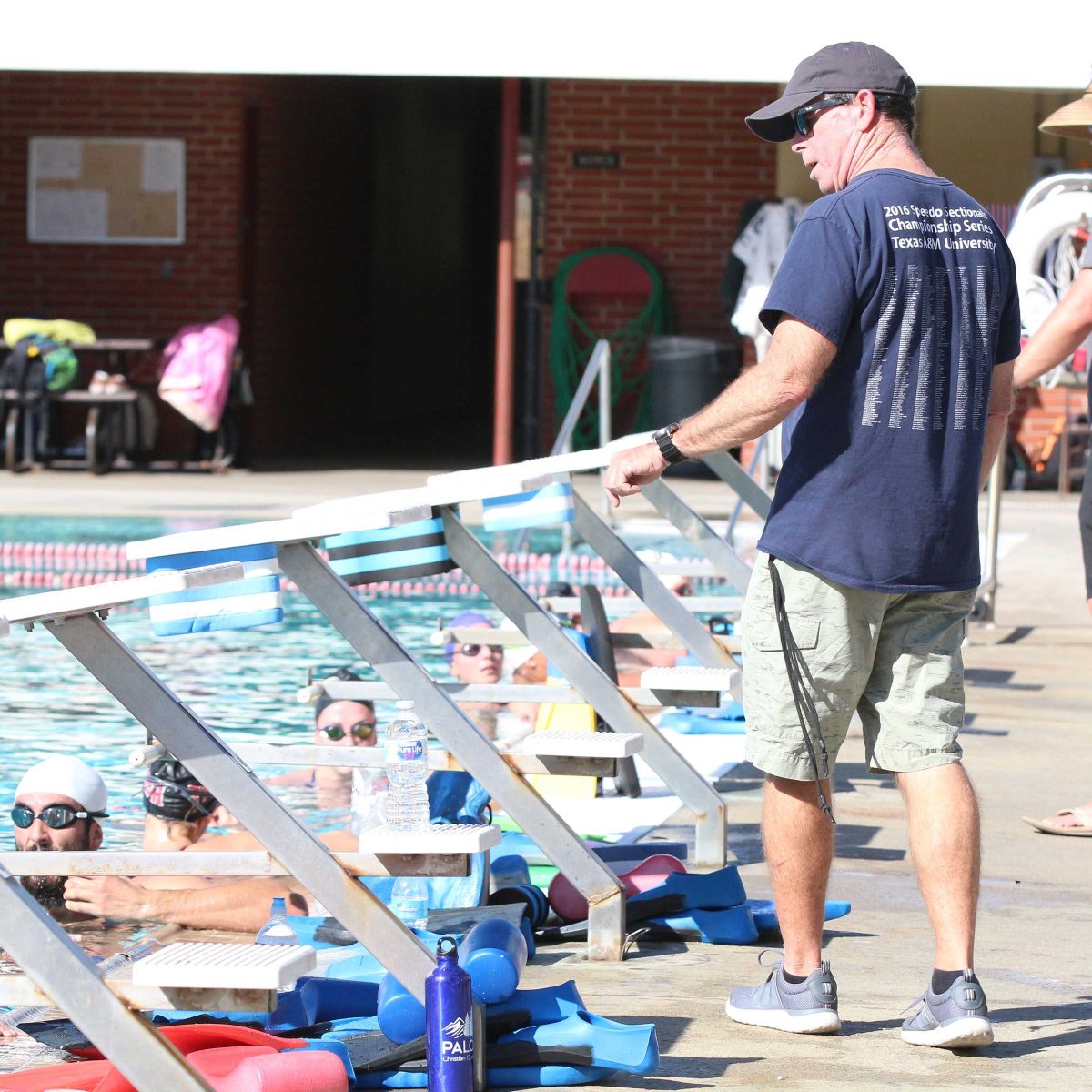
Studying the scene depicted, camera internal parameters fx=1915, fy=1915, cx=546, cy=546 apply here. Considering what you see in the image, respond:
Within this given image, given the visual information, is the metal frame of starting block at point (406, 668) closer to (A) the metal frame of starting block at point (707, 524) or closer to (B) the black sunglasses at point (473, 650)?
(A) the metal frame of starting block at point (707, 524)

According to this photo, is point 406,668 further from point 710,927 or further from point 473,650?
point 473,650

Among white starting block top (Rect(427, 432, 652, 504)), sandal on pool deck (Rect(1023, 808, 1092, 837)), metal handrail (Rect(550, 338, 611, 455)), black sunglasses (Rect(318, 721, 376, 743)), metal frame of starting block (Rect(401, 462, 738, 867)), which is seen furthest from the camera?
metal handrail (Rect(550, 338, 611, 455))

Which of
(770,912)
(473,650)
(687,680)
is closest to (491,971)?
(770,912)

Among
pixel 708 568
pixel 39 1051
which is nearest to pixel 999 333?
pixel 39 1051

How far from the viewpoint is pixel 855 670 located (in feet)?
10.5

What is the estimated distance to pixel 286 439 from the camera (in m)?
18.6

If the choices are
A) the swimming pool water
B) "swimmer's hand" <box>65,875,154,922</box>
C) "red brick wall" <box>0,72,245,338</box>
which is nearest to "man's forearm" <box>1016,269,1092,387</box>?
"swimmer's hand" <box>65,875,154,922</box>

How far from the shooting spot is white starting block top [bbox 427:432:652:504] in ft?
11.1

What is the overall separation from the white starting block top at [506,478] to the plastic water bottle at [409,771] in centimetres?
39

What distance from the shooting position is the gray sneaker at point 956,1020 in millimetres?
3133

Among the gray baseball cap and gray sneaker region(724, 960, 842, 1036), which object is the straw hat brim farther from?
gray sneaker region(724, 960, 842, 1036)

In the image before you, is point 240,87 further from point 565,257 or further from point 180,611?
point 180,611

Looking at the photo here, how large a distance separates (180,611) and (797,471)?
1.04 metres

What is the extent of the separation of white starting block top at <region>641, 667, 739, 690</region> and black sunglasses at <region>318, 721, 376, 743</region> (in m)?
1.13
